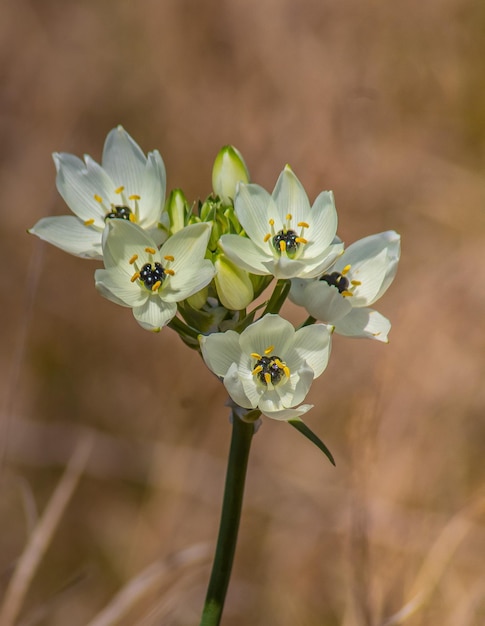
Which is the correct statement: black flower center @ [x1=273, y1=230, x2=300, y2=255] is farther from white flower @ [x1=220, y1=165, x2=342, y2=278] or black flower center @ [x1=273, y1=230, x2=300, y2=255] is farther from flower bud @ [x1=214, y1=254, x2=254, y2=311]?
flower bud @ [x1=214, y1=254, x2=254, y2=311]

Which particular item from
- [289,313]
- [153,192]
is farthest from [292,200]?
[289,313]

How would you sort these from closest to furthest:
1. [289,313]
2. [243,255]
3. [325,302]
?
[243,255] < [325,302] < [289,313]

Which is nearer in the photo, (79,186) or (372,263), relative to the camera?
(372,263)

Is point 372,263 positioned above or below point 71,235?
above

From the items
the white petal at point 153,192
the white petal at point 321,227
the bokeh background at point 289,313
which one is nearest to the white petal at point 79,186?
the white petal at point 153,192

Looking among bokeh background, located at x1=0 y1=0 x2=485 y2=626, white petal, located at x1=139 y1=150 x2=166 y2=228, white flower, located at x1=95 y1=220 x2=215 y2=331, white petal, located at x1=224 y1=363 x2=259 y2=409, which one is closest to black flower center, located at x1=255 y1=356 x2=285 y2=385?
white petal, located at x1=224 y1=363 x2=259 y2=409

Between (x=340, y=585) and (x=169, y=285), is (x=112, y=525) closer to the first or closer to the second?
(x=340, y=585)

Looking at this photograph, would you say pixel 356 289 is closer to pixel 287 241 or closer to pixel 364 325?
pixel 364 325

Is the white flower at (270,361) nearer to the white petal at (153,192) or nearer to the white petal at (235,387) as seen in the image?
the white petal at (235,387)
